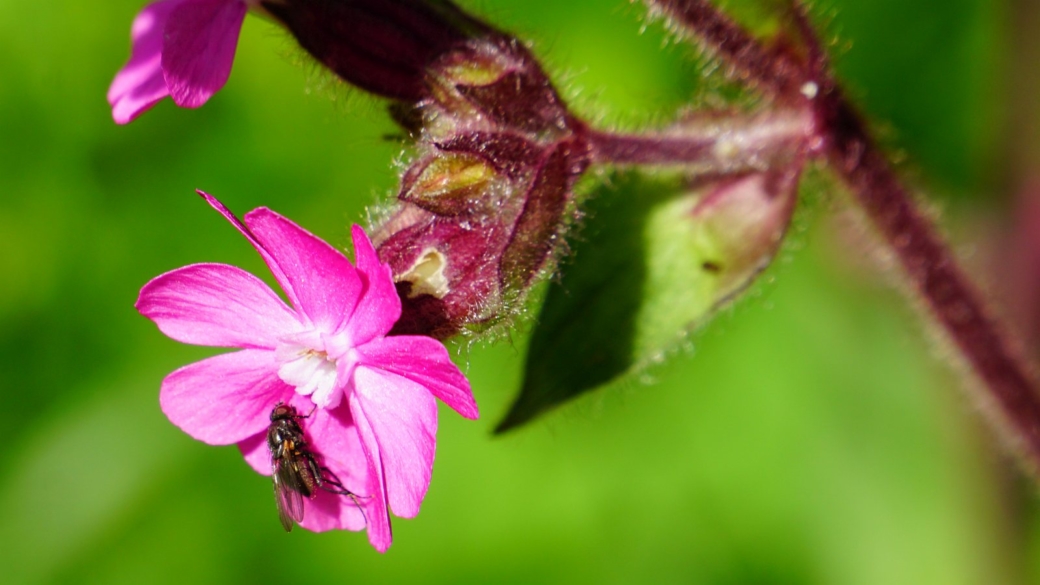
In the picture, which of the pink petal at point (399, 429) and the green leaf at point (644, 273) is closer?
the pink petal at point (399, 429)

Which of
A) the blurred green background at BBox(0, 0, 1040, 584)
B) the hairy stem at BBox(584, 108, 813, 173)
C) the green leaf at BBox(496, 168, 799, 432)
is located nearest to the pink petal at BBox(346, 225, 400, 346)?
the green leaf at BBox(496, 168, 799, 432)

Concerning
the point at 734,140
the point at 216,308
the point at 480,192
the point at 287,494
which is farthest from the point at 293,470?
the point at 734,140

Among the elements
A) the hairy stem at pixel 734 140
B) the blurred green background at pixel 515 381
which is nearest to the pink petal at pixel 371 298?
the hairy stem at pixel 734 140

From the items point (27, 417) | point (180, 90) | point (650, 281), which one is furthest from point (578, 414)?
point (27, 417)

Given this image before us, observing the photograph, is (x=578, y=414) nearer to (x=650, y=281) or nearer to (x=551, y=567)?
(x=650, y=281)

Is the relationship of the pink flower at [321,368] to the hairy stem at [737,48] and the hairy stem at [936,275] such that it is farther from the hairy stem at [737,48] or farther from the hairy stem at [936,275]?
the hairy stem at [936,275]
